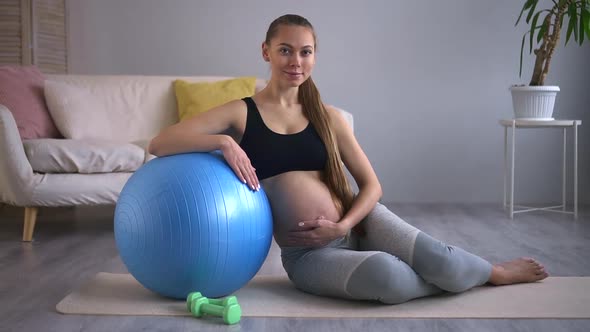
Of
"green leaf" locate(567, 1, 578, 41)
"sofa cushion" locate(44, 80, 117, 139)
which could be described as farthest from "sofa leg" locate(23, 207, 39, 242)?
"green leaf" locate(567, 1, 578, 41)

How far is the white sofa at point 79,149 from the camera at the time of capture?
3324 mm

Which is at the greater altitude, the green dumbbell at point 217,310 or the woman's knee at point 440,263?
the woman's knee at point 440,263

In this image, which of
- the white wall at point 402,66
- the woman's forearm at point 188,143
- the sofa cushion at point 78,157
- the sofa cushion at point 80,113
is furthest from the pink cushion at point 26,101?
the woman's forearm at point 188,143

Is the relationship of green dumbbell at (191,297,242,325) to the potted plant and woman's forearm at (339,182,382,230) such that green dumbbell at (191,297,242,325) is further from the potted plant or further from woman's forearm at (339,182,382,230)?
the potted plant

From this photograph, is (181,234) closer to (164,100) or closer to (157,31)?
(164,100)

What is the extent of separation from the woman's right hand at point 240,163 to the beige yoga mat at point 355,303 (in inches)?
15.0

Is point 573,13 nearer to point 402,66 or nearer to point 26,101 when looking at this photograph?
point 402,66

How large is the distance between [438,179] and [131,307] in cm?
322

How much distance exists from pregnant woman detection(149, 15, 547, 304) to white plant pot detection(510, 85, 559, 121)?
2076 millimetres

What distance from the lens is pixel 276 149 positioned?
7.04 feet

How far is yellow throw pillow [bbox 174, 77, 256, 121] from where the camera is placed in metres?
4.09

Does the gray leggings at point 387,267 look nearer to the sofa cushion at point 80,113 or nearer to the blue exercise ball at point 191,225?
the blue exercise ball at point 191,225

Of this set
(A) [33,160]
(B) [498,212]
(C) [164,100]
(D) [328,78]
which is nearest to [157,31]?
(C) [164,100]

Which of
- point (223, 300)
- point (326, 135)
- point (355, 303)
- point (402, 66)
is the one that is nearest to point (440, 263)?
point (355, 303)
